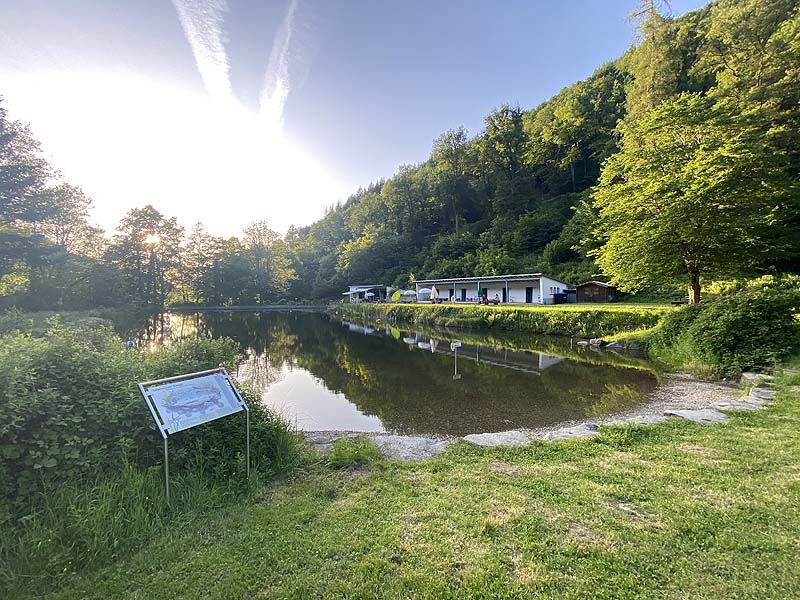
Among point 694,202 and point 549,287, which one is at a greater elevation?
point 694,202

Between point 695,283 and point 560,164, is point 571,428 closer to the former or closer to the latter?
point 695,283

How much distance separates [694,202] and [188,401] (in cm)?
1462

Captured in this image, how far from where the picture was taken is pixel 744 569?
6.79 ft

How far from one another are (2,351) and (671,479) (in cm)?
573

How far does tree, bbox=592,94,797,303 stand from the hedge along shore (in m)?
1.59

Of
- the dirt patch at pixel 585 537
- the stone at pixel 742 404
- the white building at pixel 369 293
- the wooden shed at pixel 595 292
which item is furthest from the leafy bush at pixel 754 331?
the white building at pixel 369 293

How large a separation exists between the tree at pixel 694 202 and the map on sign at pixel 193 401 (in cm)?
1370

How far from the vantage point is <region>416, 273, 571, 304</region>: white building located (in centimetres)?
2673

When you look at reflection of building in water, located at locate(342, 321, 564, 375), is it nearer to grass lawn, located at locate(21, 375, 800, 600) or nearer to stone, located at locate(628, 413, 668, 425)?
stone, located at locate(628, 413, 668, 425)

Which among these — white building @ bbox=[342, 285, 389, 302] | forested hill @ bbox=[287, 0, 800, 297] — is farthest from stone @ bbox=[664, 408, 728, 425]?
white building @ bbox=[342, 285, 389, 302]

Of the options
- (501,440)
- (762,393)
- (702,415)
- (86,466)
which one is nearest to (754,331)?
(762,393)

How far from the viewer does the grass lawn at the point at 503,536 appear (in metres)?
2.05

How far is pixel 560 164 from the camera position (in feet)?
150

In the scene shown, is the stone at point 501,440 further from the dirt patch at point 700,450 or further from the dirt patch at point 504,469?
the dirt patch at point 700,450
